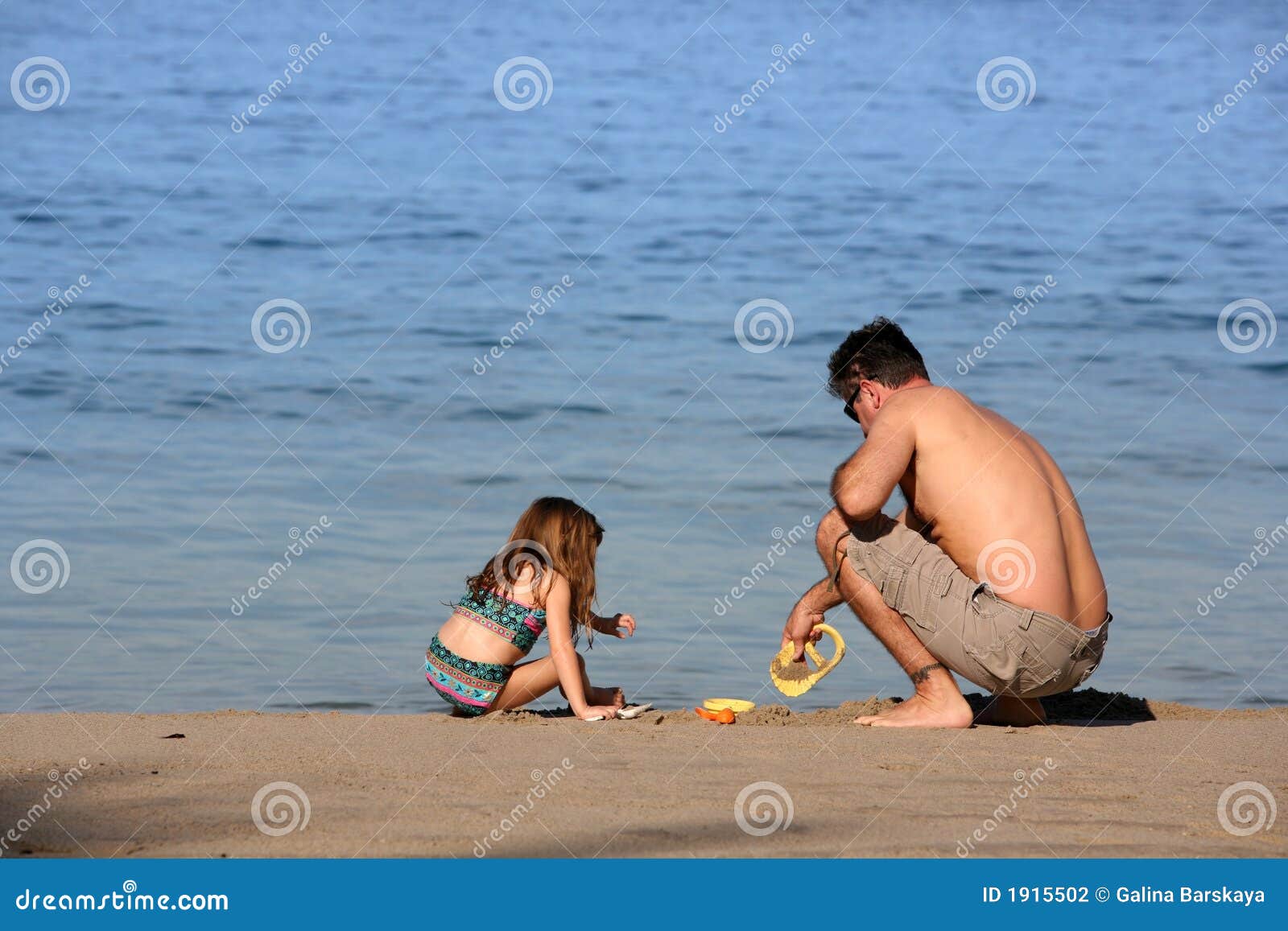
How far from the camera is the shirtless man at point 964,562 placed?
4.27m

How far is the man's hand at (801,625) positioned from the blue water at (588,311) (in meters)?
0.76

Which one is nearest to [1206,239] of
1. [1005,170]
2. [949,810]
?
[1005,170]

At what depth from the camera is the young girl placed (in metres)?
4.66

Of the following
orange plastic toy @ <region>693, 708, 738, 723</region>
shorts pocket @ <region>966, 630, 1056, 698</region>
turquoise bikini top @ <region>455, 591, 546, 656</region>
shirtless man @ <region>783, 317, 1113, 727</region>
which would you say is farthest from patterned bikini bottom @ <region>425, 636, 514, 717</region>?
shorts pocket @ <region>966, 630, 1056, 698</region>

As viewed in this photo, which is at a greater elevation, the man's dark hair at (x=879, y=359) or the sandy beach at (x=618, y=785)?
the man's dark hair at (x=879, y=359)

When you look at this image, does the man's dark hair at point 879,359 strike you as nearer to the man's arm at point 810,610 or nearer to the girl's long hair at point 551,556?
the man's arm at point 810,610

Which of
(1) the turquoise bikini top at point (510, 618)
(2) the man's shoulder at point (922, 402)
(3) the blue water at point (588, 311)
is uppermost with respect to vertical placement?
(3) the blue water at point (588, 311)

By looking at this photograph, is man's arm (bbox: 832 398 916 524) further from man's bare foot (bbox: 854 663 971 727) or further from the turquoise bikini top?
the turquoise bikini top

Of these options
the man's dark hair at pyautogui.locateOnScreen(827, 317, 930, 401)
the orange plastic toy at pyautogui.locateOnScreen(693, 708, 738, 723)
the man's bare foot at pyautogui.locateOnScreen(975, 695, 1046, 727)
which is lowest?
the man's bare foot at pyautogui.locateOnScreen(975, 695, 1046, 727)

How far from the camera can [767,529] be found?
750cm

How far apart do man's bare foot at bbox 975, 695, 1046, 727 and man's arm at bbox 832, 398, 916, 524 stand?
79 cm

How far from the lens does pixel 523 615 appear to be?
4684mm

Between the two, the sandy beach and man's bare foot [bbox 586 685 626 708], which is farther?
man's bare foot [bbox 586 685 626 708]

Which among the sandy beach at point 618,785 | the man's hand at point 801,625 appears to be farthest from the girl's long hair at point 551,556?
the man's hand at point 801,625
